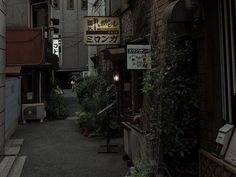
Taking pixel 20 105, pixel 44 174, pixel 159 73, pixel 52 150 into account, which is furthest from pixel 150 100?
pixel 20 105

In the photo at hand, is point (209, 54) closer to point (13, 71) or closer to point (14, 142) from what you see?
point (14, 142)

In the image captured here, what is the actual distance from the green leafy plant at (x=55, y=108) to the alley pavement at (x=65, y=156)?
4.57 meters

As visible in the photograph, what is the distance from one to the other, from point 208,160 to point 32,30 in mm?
18062

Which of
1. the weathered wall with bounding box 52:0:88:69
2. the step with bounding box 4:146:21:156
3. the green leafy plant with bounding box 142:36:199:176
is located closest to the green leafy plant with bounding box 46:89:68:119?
the step with bounding box 4:146:21:156

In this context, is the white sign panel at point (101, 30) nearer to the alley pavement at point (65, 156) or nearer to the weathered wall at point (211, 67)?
the alley pavement at point (65, 156)

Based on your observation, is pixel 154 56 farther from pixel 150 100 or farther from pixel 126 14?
pixel 126 14

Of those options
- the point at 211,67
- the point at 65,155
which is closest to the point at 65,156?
the point at 65,155

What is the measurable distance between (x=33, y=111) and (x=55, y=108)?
6.83ft

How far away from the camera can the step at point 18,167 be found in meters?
9.75

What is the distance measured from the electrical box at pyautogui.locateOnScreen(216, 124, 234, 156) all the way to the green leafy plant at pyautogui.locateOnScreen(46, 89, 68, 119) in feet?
56.0

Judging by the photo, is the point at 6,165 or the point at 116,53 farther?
the point at 116,53

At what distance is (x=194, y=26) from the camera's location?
22.7ft

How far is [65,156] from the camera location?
39.2ft

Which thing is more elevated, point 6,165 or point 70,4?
point 70,4
